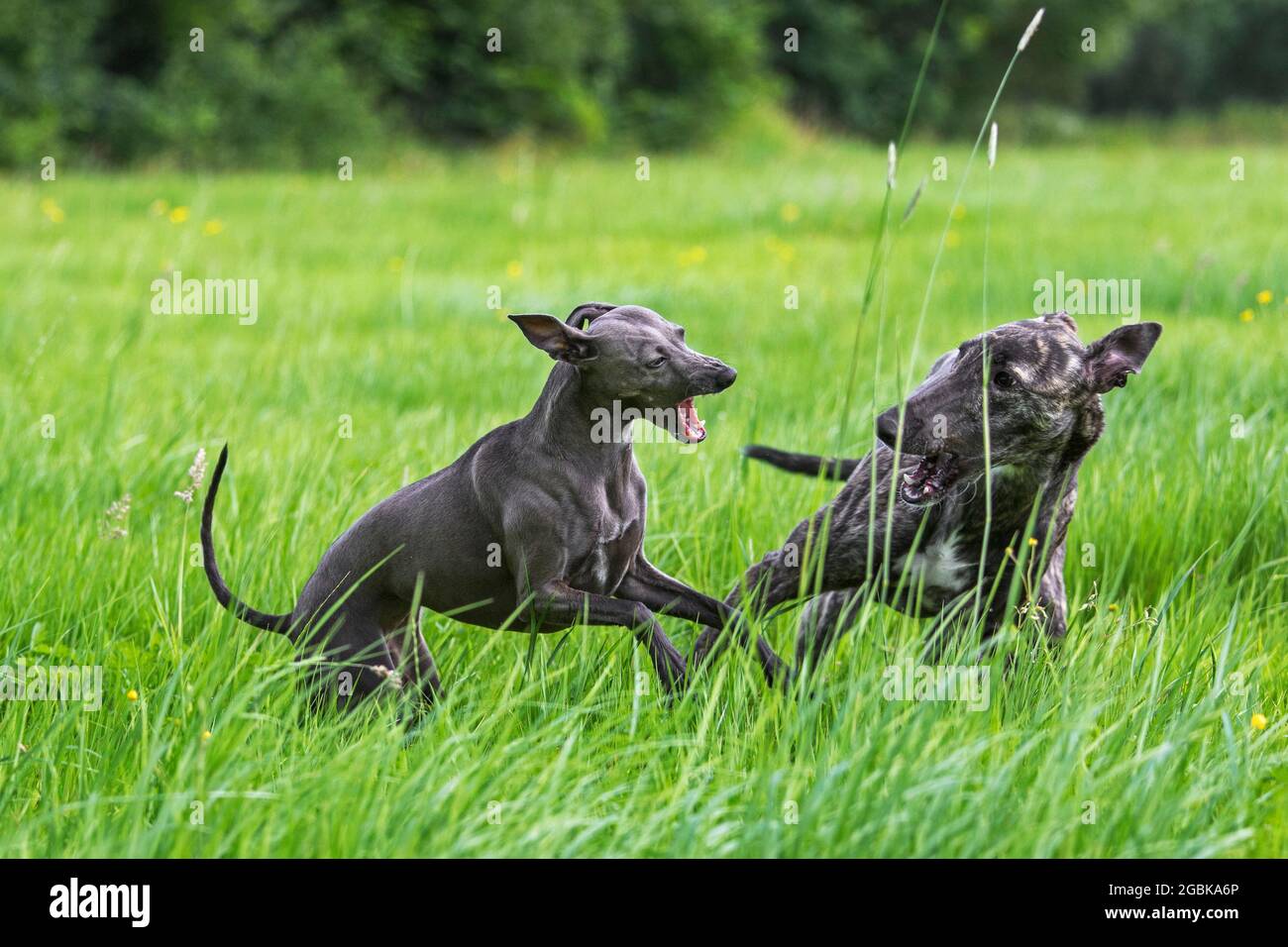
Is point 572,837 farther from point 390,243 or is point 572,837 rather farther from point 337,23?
point 337,23

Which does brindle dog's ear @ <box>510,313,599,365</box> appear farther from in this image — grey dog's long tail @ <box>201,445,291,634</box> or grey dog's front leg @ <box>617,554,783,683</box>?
grey dog's long tail @ <box>201,445,291,634</box>

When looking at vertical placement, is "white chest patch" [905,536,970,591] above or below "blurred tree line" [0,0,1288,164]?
below

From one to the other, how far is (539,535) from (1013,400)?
1173 millimetres

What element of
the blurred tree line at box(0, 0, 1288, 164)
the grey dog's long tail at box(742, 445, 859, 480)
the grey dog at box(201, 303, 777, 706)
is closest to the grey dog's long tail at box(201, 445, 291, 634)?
the grey dog at box(201, 303, 777, 706)

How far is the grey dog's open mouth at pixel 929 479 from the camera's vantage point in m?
3.19

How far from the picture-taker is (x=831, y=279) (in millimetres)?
9211

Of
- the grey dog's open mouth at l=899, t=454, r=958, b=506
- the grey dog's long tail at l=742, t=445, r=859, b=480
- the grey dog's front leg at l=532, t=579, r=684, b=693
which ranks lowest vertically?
the grey dog's front leg at l=532, t=579, r=684, b=693

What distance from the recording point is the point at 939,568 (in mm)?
3334

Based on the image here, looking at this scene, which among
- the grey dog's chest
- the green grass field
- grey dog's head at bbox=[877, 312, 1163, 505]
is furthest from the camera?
grey dog's head at bbox=[877, 312, 1163, 505]

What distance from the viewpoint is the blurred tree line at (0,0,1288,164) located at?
1859 centimetres

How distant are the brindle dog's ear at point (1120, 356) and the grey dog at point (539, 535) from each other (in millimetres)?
1032

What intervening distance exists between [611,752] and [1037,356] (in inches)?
55.1

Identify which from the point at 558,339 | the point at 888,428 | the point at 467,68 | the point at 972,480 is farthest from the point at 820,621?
the point at 467,68

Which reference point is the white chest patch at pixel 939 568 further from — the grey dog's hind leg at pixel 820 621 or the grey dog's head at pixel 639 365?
the grey dog's head at pixel 639 365
